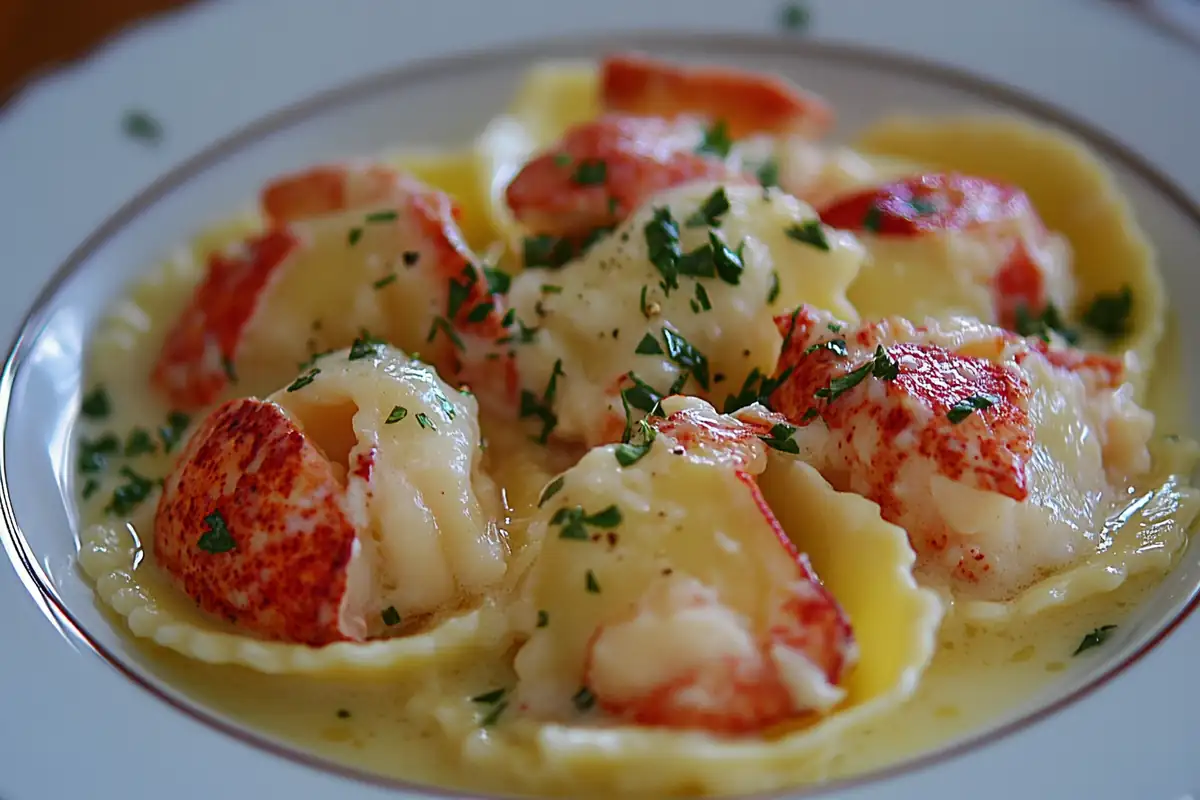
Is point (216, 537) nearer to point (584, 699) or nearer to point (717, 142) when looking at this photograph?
point (584, 699)

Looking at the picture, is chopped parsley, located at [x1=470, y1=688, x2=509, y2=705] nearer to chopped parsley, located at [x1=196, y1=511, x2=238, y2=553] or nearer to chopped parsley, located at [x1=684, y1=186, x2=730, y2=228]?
chopped parsley, located at [x1=196, y1=511, x2=238, y2=553]

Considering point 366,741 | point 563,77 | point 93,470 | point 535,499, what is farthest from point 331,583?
point 563,77

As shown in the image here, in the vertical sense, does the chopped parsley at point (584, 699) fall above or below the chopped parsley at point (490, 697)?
above

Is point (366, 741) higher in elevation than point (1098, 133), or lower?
lower

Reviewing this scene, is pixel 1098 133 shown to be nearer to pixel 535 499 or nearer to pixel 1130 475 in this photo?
pixel 1130 475

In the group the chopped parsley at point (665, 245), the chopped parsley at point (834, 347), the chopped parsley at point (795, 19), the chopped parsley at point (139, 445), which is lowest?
the chopped parsley at point (139, 445)

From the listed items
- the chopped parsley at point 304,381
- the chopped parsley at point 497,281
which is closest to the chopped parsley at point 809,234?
the chopped parsley at point 497,281

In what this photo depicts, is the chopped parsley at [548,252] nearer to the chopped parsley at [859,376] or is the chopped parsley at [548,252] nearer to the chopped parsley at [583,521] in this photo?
the chopped parsley at [859,376]

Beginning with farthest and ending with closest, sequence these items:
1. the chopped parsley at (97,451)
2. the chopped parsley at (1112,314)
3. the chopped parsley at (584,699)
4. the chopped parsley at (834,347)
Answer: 1. the chopped parsley at (1112,314)
2. the chopped parsley at (97,451)
3. the chopped parsley at (834,347)
4. the chopped parsley at (584,699)
